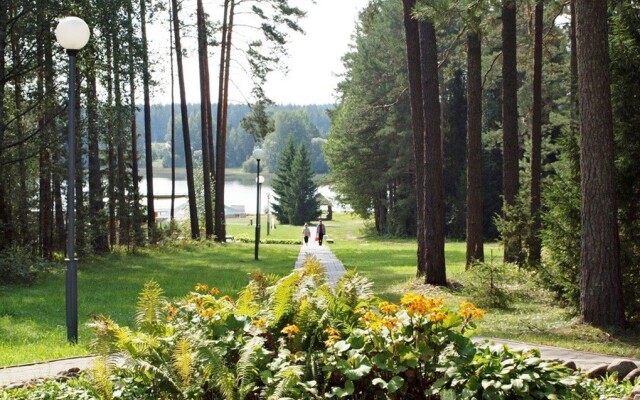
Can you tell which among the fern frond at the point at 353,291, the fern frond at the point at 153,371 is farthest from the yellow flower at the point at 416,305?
the fern frond at the point at 153,371

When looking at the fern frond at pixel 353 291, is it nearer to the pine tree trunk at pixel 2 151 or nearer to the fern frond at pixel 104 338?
the fern frond at pixel 104 338

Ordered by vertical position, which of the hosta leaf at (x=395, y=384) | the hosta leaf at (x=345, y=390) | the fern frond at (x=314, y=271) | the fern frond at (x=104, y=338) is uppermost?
the fern frond at (x=314, y=271)

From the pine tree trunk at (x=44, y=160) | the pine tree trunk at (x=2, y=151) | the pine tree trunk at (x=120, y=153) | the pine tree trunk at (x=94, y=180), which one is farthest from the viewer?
the pine tree trunk at (x=94, y=180)

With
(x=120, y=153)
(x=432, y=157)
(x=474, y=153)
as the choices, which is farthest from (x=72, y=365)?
(x=120, y=153)

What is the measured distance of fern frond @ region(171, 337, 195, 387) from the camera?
19.1 feet

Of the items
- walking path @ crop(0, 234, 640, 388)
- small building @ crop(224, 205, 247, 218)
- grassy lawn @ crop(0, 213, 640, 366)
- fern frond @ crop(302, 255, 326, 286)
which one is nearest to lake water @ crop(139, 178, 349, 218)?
small building @ crop(224, 205, 247, 218)

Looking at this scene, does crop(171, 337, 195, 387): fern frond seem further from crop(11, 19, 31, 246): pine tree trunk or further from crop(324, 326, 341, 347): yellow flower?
crop(11, 19, 31, 246): pine tree trunk

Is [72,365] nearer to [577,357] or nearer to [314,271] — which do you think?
[314,271]

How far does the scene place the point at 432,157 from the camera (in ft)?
53.1

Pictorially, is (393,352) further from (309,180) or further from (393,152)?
(309,180)

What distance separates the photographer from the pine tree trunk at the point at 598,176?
1030 cm

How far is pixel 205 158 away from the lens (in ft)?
114

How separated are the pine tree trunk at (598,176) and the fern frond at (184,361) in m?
6.28

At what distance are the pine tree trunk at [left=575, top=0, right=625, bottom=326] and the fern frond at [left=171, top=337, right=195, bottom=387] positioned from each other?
628 centimetres
